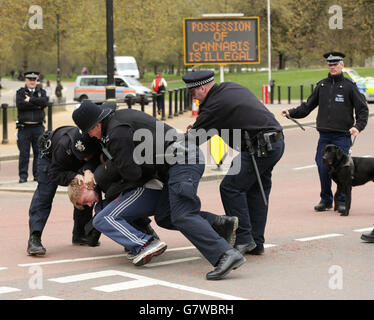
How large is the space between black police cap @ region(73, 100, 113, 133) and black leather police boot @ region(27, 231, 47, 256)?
163cm

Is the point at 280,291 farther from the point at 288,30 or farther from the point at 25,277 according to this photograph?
the point at 288,30

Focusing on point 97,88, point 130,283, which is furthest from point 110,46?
point 97,88

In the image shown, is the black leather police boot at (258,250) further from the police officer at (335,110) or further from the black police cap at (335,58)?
the black police cap at (335,58)

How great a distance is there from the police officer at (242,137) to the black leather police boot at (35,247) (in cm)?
195

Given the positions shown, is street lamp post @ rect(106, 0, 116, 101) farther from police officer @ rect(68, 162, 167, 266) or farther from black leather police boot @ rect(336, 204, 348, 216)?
police officer @ rect(68, 162, 167, 266)

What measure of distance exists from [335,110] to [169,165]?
4.25 metres

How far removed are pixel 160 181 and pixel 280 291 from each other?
1.72 meters

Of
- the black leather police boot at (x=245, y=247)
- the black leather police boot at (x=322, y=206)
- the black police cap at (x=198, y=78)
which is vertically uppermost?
the black police cap at (x=198, y=78)

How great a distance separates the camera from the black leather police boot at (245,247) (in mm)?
7930

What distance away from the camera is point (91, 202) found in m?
7.97

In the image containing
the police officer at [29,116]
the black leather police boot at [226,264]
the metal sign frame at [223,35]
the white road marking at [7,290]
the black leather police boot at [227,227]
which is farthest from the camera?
the metal sign frame at [223,35]

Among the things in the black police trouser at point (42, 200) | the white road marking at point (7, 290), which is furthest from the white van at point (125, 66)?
the white road marking at point (7, 290)

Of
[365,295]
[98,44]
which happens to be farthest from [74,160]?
[98,44]

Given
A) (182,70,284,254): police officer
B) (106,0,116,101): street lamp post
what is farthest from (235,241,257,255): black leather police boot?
(106,0,116,101): street lamp post
